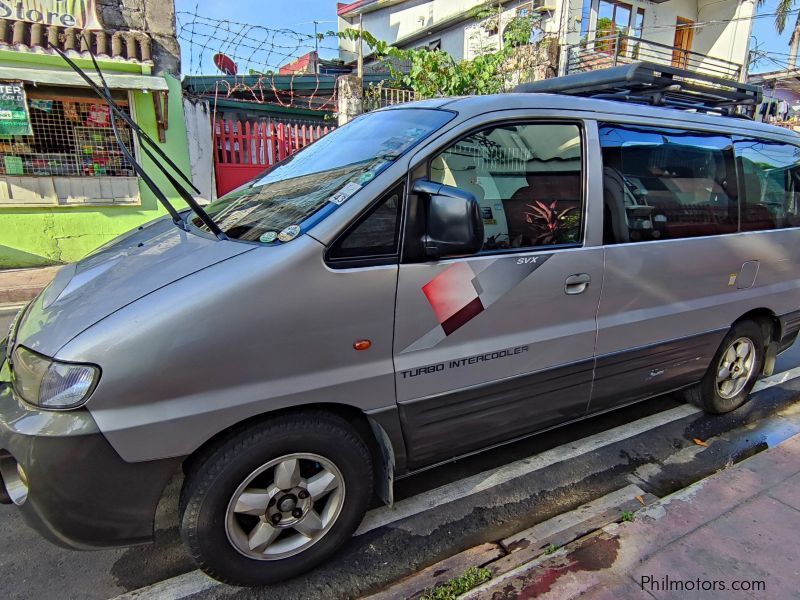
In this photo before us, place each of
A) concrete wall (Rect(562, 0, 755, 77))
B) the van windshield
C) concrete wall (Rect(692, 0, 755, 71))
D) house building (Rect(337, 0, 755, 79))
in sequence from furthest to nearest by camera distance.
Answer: concrete wall (Rect(692, 0, 755, 71)) < concrete wall (Rect(562, 0, 755, 77)) < house building (Rect(337, 0, 755, 79)) < the van windshield

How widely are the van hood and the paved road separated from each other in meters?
1.01

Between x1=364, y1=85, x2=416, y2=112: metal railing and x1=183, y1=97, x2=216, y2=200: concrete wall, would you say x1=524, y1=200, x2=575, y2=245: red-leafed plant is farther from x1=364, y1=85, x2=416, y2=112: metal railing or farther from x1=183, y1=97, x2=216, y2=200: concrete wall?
x1=364, y1=85, x2=416, y2=112: metal railing

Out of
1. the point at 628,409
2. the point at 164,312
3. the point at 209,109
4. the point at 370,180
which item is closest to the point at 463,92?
the point at 209,109

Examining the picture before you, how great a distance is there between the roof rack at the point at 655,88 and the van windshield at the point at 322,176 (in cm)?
157

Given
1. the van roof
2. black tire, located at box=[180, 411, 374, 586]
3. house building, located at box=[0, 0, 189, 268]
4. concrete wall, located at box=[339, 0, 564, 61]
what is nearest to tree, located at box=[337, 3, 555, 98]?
Result: concrete wall, located at box=[339, 0, 564, 61]

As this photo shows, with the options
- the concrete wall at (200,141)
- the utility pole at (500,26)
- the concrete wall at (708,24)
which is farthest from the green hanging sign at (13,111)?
the concrete wall at (708,24)

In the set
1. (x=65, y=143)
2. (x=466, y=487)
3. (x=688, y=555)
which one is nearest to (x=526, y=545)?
(x=466, y=487)

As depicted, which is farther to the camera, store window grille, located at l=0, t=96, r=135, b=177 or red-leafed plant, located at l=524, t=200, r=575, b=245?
store window grille, located at l=0, t=96, r=135, b=177

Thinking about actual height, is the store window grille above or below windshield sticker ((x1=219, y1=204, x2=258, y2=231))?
above

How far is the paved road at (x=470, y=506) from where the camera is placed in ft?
7.21

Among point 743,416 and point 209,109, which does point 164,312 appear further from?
point 209,109

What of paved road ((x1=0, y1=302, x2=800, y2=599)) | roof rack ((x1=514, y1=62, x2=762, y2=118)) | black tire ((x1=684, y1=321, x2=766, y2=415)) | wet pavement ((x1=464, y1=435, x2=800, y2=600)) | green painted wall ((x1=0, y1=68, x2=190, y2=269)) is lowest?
paved road ((x1=0, y1=302, x2=800, y2=599))

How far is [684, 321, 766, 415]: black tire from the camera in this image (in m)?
3.53

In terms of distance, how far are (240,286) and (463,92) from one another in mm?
9721
